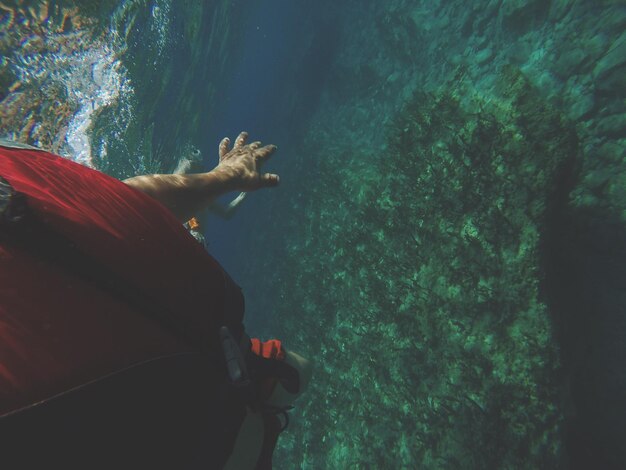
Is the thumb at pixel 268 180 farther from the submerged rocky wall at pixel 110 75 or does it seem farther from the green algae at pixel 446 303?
the submerged rocky wall at pixel 110 75

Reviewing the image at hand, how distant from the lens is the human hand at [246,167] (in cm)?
222

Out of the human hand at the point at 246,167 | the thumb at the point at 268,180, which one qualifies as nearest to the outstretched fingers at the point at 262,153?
the human hand at the point at 246,167

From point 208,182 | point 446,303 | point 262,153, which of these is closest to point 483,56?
point 446,303

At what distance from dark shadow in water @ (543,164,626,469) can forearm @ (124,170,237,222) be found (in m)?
5.00

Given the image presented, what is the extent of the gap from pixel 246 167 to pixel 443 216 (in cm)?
519

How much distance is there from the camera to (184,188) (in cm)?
204

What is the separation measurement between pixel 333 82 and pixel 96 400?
49.4 feet

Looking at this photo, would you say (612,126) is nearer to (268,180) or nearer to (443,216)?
(443,216)

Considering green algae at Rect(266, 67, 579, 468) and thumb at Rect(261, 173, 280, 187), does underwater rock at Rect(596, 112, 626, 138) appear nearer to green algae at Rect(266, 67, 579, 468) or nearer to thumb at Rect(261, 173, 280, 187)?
green algae at Rect(266, 67, 579, 468)

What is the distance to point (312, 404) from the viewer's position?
8453 mm

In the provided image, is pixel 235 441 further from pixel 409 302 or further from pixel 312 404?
pixel 312 404

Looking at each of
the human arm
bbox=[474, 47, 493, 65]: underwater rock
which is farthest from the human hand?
bbox=[474, 47, 493, 65]: underwater rock

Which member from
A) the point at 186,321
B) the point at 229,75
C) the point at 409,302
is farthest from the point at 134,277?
the point at 229,75

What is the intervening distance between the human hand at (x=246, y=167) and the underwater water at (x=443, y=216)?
453 centimetres
